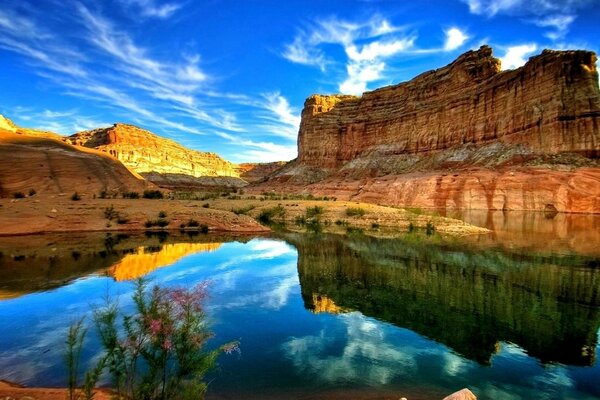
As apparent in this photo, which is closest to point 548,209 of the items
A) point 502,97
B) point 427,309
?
point 502,97

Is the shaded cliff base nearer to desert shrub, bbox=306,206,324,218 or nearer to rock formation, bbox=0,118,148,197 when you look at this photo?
desert shrub, bbox=306,206,324,218

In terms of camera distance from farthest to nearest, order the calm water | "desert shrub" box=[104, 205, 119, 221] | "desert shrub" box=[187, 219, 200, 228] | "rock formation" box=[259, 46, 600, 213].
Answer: "rock formation" box=[259, 46, 600, 213] → "desert shrub" box=[187, 219, 200, 228] → "desert shrub" box=[104, 205, 119, 221] → the calm water

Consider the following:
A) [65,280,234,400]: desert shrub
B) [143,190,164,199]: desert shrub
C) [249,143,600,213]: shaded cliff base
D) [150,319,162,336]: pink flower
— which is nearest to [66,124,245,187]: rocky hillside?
[249,143,600,213]: shaded cliff base

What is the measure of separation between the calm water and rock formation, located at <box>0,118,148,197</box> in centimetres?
1770

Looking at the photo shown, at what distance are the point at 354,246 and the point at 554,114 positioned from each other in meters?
57.7

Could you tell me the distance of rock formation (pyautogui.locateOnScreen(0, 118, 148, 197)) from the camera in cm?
3506

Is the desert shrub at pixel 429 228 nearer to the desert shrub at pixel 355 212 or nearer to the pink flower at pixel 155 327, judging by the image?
the desert shrub at pixel 355 212

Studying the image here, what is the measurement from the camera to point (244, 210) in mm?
40156

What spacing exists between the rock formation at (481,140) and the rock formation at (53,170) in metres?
42.5

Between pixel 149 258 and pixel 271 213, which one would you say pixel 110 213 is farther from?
pixel 271 213

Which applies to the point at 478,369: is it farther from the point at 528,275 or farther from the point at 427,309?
the point at 528,275

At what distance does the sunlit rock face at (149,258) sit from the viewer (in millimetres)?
14852

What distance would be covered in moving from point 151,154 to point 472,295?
14672 centimetres

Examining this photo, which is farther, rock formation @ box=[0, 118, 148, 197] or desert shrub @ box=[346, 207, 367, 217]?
desert shrub @ box=[346, 207, 367, 217]
